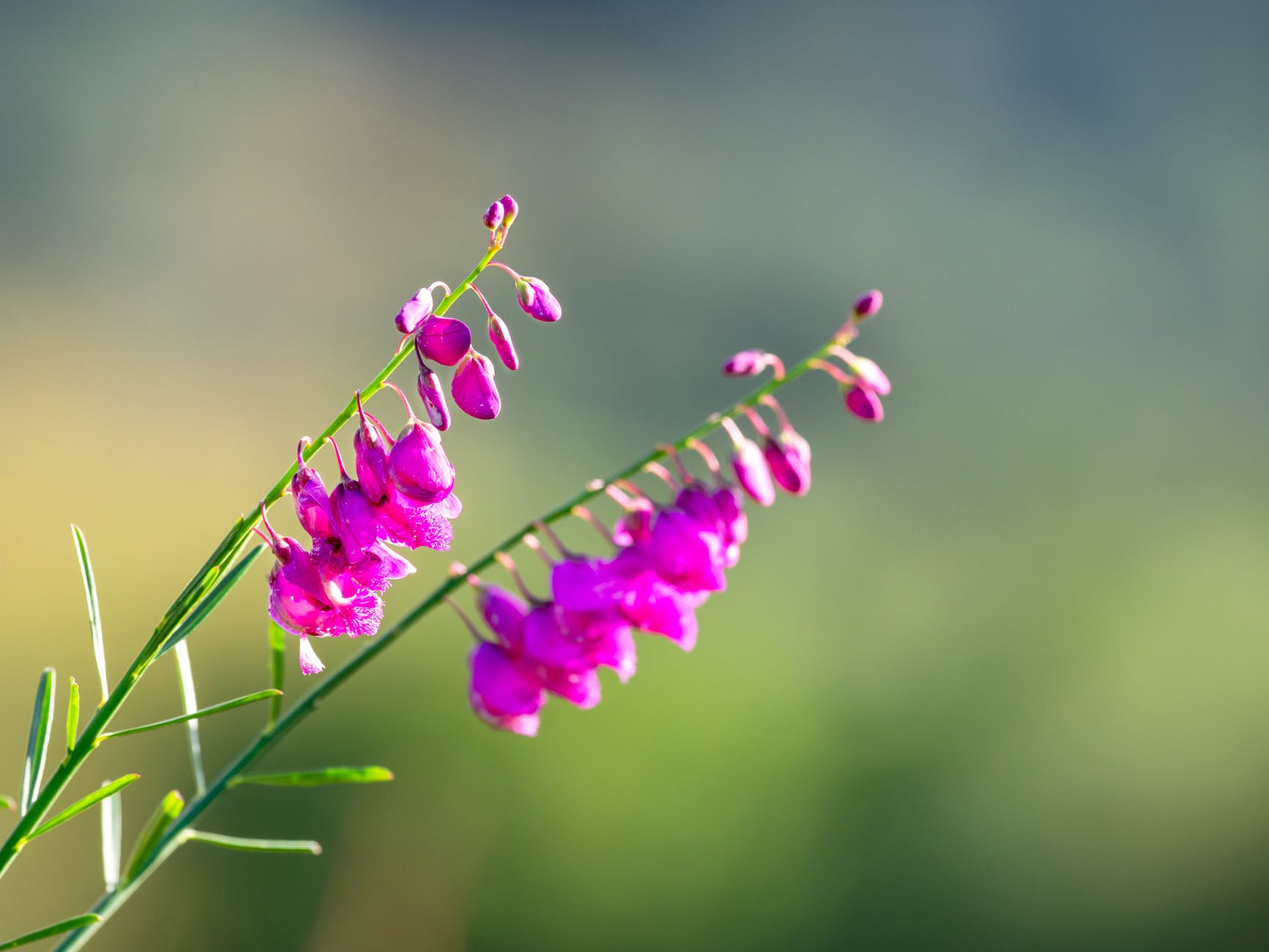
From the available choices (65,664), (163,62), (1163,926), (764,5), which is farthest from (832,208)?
(65,664)

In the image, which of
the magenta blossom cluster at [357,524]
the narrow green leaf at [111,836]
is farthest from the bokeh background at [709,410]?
the magenta blossom cluster at [357,524]

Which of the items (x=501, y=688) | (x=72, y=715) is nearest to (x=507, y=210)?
(x=501, y=688)

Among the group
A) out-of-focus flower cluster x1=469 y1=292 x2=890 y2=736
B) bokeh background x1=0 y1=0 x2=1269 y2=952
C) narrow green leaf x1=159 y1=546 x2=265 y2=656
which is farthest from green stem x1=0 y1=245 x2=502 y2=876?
bokeh background x1=0 y1=0 x2=1269 y2=952

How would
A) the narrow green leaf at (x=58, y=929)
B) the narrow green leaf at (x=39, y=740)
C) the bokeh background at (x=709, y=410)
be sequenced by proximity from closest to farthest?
the narrow green leaf at (x=58, y=929)
the narrow green leaf at (x=39, y=740)
the bokeh background at (x=709, y=410)

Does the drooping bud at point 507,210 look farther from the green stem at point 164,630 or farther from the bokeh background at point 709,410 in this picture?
A: the bokeh background at point 709,410

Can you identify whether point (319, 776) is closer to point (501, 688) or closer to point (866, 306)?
point (501, 688)

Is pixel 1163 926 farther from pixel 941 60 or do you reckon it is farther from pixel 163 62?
pixel 163 62
